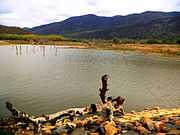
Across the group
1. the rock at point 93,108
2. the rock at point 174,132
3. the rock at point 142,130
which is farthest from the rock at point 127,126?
the rock at point 93,108

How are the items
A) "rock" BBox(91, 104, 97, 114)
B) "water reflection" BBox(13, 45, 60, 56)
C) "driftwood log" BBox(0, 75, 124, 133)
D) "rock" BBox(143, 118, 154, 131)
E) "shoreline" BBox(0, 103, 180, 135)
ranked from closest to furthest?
"shoreline" BBox(0, 103, 180, 135), "rock" BBox(143, 118, 154, 131), "driftwood log" BBox(0, 75, 124, 133), "rock" BBox(91, 104, 97, 114), "water reflection" BBox(13, 45, 60, 56)

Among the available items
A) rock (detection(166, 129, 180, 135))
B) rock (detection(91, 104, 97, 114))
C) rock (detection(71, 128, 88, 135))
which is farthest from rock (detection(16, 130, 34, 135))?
rock (detection(166, 129, 180, 135))

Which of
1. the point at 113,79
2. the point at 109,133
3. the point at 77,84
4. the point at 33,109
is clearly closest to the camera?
the point at 109,133

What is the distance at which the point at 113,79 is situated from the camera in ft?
168

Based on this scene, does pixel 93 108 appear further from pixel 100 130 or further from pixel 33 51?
pixel 33 51

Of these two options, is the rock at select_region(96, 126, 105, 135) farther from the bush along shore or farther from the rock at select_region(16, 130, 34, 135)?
the rock at select_region(16, 130, 34, 135)

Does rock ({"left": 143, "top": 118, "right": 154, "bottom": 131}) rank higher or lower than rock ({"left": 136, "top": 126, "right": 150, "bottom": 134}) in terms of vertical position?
higher

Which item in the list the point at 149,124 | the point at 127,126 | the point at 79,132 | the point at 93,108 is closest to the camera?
the point at 79,132

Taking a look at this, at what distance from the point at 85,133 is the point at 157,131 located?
13.7ft

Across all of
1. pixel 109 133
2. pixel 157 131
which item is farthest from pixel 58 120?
pixel 157 131

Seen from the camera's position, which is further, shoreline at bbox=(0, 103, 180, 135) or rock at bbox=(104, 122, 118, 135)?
shoreline at bbox=(0, 103, 180, 135)

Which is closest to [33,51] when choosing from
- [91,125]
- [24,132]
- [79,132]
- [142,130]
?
[24,132]

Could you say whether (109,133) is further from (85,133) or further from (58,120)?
(58,120)

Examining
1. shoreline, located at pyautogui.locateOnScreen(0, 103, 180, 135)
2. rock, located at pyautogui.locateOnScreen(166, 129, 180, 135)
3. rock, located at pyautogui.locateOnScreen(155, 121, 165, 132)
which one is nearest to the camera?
rock, located at pyautogui.locateOnScreen(166, 129, 180, 135)
